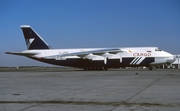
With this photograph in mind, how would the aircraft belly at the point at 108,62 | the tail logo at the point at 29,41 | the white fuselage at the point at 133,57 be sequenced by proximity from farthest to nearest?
the tail logo at the point at 29,41 → the aircraft belly at the point at 108,62 → the white fuselage at the point at 133,57

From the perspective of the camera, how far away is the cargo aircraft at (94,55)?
41.2 m

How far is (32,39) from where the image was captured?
45375 millimetres

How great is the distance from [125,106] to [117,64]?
3487 cm

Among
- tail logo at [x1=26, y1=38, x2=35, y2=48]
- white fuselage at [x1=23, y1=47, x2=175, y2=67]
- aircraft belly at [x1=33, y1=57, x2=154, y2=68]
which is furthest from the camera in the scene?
tail logo at [x1=26, y1=38, x2=35, y2=48]

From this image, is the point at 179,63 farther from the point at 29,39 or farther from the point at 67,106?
the point at 67,106

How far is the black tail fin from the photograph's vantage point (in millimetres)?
45406

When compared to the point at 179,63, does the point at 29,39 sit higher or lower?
higher

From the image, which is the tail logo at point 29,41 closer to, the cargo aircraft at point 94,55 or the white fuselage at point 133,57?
the cargo aircraft at point 94,55

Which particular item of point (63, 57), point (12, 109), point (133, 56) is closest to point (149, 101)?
point (12, 109)

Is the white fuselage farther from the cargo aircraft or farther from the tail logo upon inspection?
the tail logo

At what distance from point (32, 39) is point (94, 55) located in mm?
11150

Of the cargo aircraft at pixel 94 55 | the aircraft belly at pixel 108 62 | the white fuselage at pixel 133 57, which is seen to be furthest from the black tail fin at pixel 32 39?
the white fuselage at pixel 133 57

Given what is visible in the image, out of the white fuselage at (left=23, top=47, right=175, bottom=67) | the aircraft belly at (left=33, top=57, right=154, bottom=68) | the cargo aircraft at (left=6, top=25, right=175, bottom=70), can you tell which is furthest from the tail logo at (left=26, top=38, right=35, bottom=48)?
the white fuselage at (left=23, top=47, right=175, bottom=67)

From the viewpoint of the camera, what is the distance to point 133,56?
4097 cm
